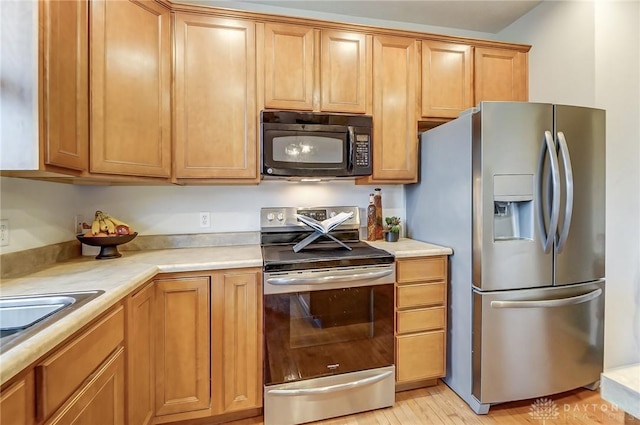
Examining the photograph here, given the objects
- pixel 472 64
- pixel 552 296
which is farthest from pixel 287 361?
pixel 472 64

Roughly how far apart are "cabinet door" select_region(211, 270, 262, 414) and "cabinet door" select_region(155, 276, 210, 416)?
0.05 metres

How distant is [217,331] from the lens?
5.26 feet

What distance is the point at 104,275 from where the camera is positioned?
135 centimetres

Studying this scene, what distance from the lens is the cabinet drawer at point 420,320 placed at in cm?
188

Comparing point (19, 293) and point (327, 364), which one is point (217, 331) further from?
point (19, 293)

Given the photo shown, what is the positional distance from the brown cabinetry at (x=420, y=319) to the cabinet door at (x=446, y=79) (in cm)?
112

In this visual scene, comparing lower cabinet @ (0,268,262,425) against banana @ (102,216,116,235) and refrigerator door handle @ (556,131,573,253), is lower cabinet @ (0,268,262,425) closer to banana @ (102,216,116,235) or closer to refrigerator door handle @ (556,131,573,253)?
banana @ (102,216,116,235)

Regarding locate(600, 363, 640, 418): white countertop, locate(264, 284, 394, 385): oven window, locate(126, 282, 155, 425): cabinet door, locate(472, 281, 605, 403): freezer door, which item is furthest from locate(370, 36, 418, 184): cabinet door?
locate(600, 363, 640, 418): white countertop

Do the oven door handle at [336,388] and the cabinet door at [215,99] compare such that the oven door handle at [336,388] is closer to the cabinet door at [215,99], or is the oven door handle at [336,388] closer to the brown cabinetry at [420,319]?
the brown cabinetry at [420,319]

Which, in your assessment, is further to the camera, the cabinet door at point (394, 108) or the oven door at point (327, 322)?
the cabinet door at point (394, 108)

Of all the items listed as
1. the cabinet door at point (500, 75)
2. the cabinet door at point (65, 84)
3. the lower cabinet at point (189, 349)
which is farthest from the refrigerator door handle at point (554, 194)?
the cabinet door at point (65, 84)

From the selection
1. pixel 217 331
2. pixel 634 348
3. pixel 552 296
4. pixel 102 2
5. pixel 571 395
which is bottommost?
pixel 571 395

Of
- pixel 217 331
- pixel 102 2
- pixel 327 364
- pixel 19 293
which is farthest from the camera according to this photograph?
pixel 327 364

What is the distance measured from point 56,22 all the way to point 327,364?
79.2 inches
